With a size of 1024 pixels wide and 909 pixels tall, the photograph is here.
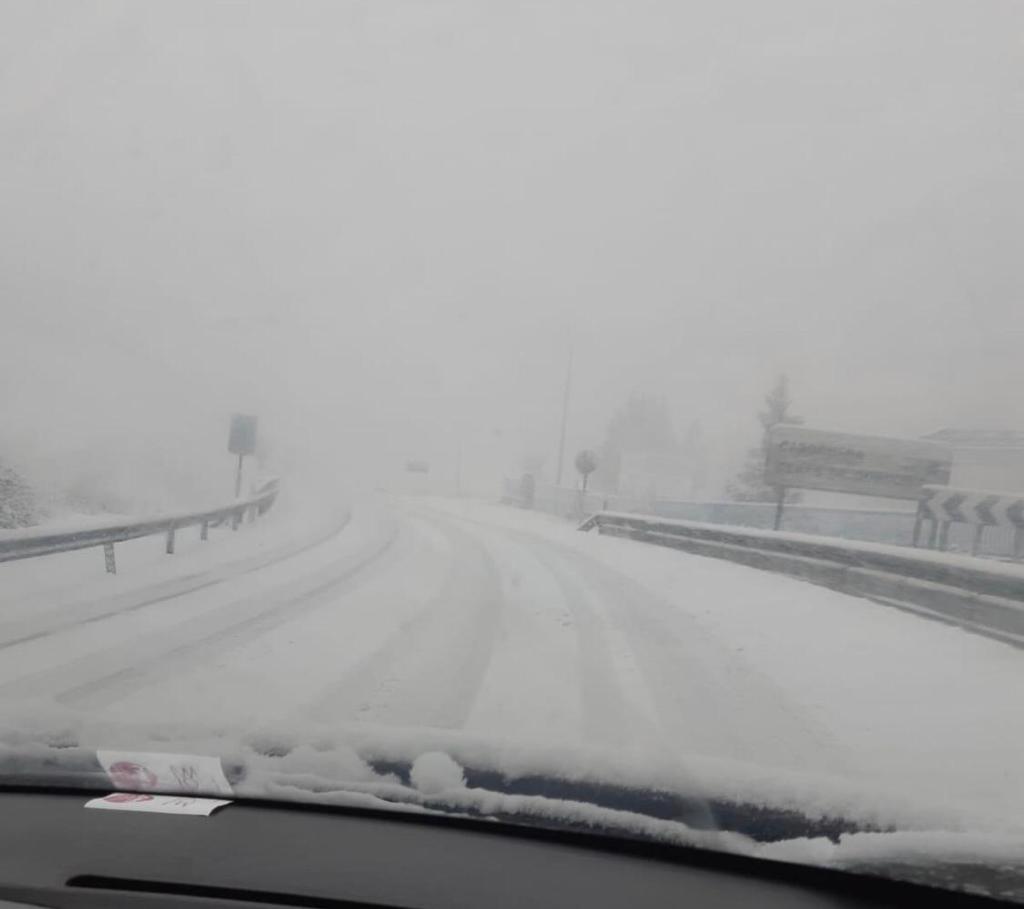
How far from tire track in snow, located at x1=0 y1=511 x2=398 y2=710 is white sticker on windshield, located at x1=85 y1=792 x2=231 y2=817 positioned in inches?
44.8

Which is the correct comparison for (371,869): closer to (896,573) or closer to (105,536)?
(105,536)

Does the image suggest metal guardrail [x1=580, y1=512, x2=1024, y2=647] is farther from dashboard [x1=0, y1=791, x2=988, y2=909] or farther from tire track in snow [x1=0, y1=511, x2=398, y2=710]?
tire track in snow [x1=0, y1=511, x2=398, y2=710]

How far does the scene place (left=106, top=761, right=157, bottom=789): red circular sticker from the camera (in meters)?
2.78

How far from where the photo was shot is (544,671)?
194 inches

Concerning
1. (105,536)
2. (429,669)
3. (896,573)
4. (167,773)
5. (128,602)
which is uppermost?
(896,573)

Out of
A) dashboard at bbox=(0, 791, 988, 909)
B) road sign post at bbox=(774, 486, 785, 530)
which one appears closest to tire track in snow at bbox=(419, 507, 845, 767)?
dashboard at bbox=(0, 791, 988, 909)

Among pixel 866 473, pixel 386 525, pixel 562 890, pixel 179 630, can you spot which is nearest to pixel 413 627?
pixel 179 630

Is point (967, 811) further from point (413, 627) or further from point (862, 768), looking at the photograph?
point (413, 627)

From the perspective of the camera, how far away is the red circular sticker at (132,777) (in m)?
2.78

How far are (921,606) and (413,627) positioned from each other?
4.48 meters

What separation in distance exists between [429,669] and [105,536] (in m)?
3.57

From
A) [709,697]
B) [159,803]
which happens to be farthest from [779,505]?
[159,803]

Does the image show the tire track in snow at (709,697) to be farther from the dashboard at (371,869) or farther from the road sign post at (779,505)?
the road sign post at (779,505)

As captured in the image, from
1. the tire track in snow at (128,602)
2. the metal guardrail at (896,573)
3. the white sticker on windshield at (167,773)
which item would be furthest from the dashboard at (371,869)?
the metal guardrail at (896,573)
